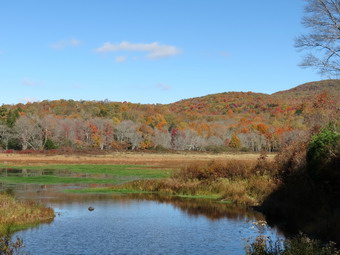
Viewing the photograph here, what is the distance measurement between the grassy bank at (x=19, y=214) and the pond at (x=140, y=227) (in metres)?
0.68

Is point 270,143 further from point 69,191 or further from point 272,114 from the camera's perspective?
point 69,191

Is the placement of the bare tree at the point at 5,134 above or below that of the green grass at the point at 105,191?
above

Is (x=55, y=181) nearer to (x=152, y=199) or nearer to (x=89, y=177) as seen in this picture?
(x=89, y=177)

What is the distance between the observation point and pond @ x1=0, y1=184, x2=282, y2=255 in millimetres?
19766

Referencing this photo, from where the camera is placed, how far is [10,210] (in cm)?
2444

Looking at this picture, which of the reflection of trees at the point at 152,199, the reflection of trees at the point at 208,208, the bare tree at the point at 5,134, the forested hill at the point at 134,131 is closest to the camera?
the reflection of trees at the point at 208,208

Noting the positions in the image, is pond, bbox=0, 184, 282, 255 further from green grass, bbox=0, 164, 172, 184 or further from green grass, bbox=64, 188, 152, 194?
green grass, bbox=0, 164, 172, 184

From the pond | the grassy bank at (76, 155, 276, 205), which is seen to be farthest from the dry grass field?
the pond

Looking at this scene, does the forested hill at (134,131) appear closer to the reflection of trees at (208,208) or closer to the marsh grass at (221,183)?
the marsh grass at (221,183)

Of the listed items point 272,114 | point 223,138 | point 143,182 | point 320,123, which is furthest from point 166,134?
point 320,123

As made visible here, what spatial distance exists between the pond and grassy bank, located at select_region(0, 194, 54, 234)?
684 millimetres

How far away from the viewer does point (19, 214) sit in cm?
2438

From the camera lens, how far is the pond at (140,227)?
64.8 ft

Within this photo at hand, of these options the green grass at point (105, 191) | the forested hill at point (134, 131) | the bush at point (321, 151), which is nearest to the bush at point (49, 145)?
the forested hill at point (134, 131)
